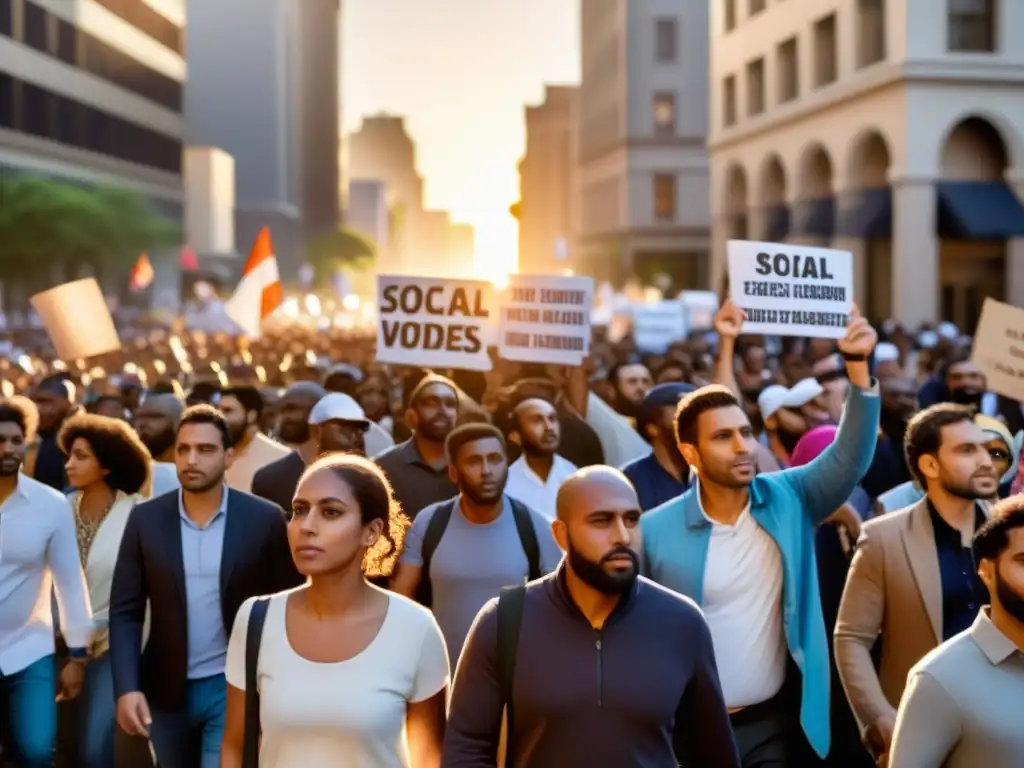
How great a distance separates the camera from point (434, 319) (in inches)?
531

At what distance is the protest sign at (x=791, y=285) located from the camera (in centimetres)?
998

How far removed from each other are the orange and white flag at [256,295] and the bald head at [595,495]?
14394 millimetres

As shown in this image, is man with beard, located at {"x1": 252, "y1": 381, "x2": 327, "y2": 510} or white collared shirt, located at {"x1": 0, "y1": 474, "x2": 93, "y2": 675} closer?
white collared shirt, located at {"x1": 0, "y1": 474, "x2": 93, "y2": 675}

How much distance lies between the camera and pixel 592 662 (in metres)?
4.70

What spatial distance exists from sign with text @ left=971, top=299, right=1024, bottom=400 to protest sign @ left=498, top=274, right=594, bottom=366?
107 inches

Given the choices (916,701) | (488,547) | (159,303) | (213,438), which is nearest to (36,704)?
(213,438)

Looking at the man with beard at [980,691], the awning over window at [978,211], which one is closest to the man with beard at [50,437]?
the man with beard at [980,691]

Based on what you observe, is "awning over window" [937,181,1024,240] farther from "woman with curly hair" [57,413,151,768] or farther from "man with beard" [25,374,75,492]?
"woman with curly hair" [57,413,151,768]

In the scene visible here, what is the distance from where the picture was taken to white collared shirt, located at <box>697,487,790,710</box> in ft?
20.7

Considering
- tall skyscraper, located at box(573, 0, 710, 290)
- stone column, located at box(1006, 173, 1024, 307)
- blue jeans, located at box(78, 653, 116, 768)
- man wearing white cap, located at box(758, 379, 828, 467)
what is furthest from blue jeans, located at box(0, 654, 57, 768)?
tall skyscraper, located at box(573, 0, 710, 290)

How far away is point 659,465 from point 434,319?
5.10 metres

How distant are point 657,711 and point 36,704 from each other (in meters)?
3.76

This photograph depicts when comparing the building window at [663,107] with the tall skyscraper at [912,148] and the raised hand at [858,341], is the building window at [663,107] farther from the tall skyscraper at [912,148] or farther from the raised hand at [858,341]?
the raised hand at [858,341]

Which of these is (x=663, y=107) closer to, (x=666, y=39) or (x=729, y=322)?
(x=666, y=39)
